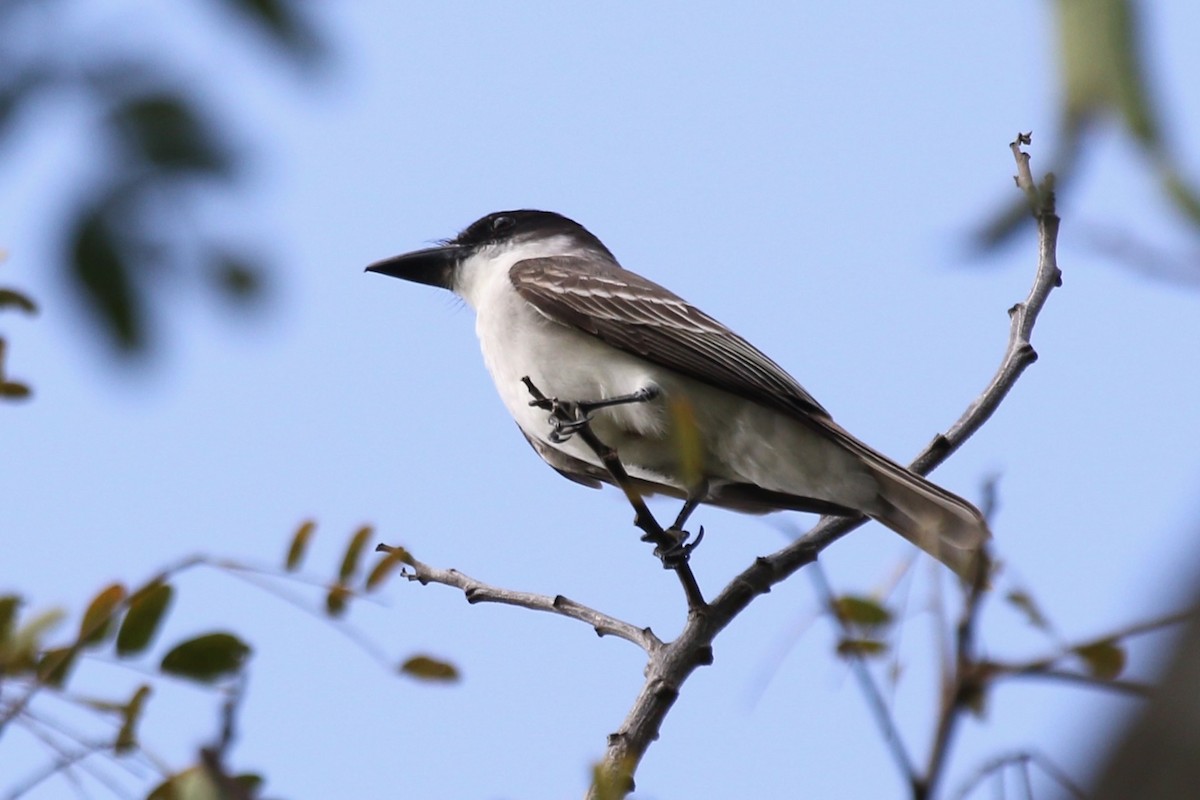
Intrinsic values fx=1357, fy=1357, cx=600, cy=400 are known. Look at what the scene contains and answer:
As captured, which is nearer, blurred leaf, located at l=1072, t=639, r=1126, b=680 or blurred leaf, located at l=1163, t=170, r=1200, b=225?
blurred leaf, located at l=1163, t=170, r=1200, b=225

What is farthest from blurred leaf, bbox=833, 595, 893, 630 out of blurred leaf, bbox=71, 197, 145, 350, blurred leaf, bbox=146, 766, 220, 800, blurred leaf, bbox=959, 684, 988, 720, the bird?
the bird

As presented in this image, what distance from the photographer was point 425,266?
8211 millimetres

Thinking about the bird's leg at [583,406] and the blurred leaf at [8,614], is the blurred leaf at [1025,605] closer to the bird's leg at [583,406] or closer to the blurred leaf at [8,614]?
the blurred leaf at [8,614]

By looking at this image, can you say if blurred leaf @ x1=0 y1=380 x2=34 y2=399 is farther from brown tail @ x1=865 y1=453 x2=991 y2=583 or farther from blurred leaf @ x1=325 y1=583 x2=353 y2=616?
brown tail @ x1=865 y1=453 x2=991 y2=583

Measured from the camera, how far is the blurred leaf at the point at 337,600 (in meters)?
3.13

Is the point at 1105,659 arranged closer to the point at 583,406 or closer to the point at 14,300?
the point at 14,300

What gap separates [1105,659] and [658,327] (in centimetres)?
485

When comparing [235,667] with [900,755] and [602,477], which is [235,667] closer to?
[900,755]

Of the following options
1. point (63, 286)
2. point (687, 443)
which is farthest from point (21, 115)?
point (687, 443)

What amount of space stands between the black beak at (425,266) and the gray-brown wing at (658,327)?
1048 mm

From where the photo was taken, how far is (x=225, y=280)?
1.87 m

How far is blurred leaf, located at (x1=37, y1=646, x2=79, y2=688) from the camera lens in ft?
8.21

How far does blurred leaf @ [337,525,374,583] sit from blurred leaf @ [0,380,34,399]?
0.85 meters

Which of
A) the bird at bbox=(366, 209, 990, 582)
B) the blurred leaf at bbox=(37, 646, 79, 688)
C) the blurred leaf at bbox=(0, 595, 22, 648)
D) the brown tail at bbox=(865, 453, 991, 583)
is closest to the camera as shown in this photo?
the blurred leaf at bbox=(37, 646, 79, 688)
